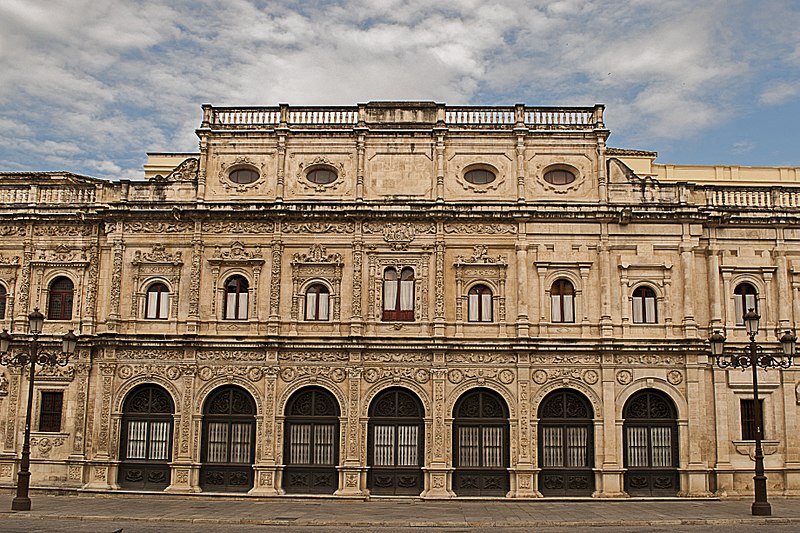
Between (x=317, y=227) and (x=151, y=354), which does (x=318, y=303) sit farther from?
(x=151, y=354)

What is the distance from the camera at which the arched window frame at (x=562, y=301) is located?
3181cm

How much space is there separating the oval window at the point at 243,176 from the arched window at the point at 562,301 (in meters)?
12.4

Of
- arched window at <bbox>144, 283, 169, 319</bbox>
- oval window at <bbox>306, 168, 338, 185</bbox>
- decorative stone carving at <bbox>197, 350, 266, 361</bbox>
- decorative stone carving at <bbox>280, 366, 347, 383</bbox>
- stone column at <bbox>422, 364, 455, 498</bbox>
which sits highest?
oval window at <bbox>306, 168, 338, 185</bbox>

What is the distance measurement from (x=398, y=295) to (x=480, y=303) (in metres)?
3.11

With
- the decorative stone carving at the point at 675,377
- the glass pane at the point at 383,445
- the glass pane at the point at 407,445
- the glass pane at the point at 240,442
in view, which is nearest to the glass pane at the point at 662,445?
the decorative stone carving at the point at 675,377

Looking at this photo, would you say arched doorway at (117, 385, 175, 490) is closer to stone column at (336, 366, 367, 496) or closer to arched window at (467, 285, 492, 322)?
stone column at (336, 366, 367, 496)

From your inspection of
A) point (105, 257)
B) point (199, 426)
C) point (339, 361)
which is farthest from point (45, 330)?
point (339, 361)

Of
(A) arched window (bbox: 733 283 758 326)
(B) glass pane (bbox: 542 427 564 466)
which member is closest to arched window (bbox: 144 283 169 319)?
(B) glass pane (bbox: 542 427 564 466)

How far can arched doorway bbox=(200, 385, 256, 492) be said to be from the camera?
102ft

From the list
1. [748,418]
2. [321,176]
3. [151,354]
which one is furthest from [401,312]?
[748,418]

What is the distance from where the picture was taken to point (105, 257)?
33156 millimetres

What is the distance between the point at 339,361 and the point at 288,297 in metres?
3.15

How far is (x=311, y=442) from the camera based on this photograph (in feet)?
102

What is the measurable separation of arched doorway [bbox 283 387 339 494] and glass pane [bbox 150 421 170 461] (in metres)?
4.49
